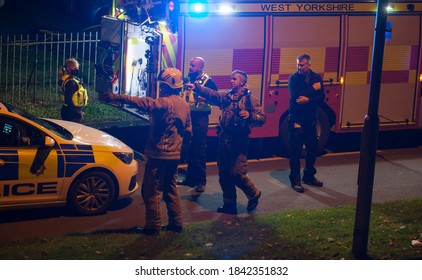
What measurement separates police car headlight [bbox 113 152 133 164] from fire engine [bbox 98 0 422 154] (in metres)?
2.20

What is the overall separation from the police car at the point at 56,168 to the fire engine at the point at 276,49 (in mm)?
2480

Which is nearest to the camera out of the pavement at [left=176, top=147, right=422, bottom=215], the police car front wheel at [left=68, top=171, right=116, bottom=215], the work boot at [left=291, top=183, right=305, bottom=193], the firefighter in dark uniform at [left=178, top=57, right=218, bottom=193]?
the police car front wheel at [left=68, top=171, right=116, bottom=215]

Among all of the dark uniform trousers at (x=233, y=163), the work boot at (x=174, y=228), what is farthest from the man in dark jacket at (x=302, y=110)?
the work boot at (x=174, y=228)

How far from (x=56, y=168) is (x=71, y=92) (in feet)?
6.77

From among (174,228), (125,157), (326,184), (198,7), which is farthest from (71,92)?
(326,184)

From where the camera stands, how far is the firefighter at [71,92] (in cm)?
958

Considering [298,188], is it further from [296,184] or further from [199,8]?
[199,8]

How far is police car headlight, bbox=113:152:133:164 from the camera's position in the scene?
8.30m

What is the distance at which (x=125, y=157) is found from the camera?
839 cm

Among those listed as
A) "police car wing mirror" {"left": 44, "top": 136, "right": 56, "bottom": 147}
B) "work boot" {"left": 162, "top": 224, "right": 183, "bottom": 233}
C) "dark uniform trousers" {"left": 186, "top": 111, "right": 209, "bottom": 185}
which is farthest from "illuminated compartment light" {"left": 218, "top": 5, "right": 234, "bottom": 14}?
"work boot" {"left": 162, "top": 224, "right": 183, "bottom": 233}

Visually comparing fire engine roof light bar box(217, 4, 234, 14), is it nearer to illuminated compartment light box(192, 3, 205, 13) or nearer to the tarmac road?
illuminated compartment light box(192, 3, 205, 13)

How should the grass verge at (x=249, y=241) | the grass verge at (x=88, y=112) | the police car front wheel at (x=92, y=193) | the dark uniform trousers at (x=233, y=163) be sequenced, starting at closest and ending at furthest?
1. the grass verge at (x=249, y=241)
2. the police car front wheel at (x=92, y=193)
3. the dark uniform trousers at (x=233, y=163)
4. the grass verge at (x=88, y=112)

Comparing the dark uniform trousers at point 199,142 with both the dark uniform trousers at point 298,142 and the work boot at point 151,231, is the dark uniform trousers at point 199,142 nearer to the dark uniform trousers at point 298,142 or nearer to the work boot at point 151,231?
the dark uniform trousers at point 298,142

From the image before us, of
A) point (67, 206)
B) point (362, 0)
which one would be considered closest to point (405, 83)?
point (362, 0)
